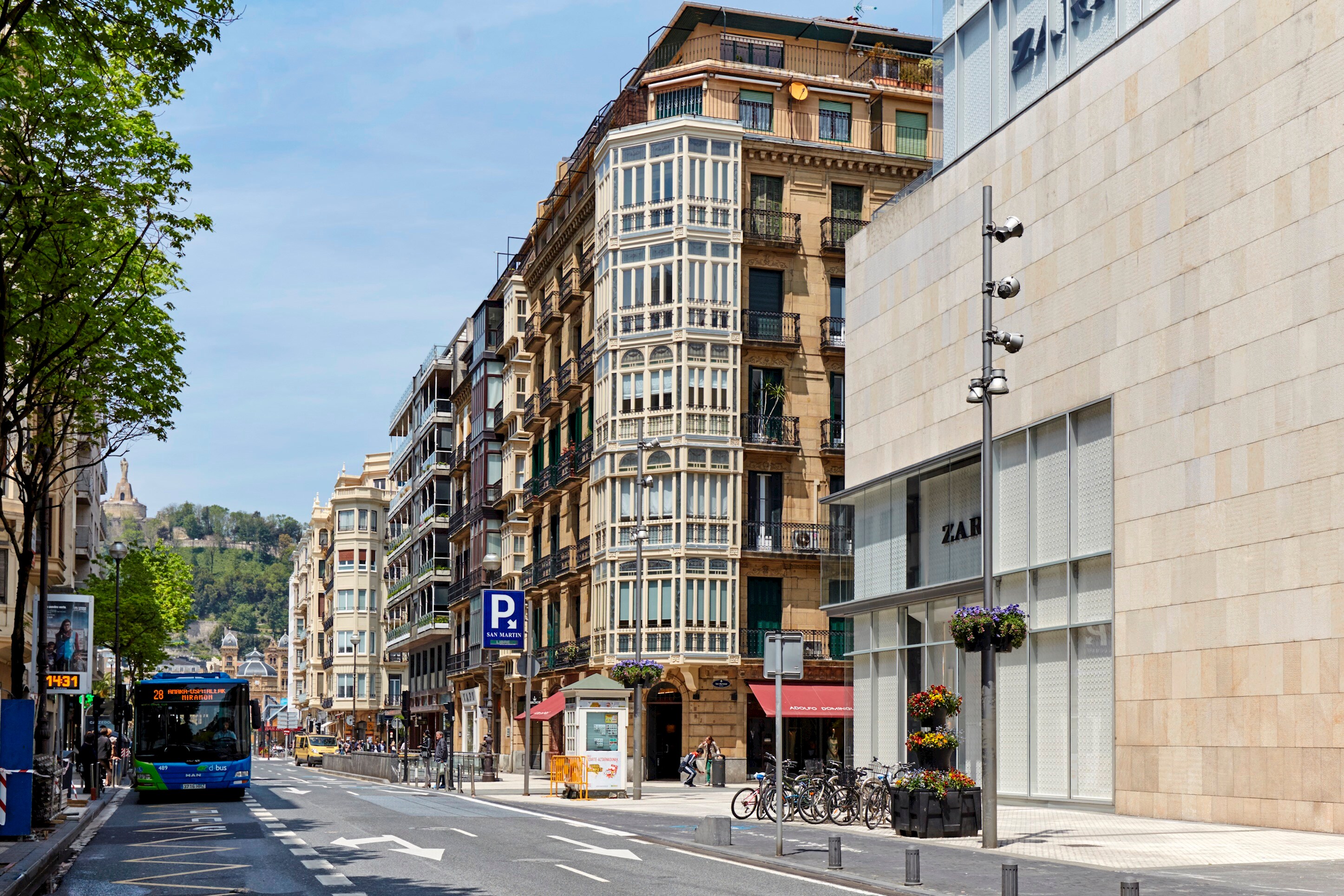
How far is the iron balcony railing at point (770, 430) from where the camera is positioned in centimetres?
5403

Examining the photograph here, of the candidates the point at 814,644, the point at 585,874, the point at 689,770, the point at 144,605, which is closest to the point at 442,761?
the point at 689,770

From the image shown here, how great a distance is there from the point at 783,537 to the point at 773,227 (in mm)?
10921

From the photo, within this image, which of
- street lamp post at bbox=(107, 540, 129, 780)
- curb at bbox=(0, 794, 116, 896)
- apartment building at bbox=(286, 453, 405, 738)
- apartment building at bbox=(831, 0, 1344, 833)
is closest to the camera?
curb at bbox=(0, 794, 116, 896)

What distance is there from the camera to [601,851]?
73.7 feet

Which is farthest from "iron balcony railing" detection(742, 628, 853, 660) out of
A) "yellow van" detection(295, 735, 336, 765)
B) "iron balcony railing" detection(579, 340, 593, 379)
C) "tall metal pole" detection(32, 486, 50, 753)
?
"yellow van" detection(295, 735, 336, 765)

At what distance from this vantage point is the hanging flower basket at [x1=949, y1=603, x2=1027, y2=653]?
2245 centimetres

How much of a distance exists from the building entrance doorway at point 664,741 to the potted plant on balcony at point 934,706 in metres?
29.6

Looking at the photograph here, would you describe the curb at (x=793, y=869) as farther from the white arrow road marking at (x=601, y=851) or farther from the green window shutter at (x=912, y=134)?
the green window shutter at (x=912, y=134)

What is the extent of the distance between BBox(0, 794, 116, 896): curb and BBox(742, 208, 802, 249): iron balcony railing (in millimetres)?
33463

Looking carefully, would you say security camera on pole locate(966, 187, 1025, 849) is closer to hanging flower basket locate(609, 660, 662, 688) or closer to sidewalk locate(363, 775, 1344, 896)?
sidewalk locate(363, 775, 1344, 896)

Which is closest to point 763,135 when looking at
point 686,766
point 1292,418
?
point 686,766

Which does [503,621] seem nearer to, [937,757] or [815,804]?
[815,804]

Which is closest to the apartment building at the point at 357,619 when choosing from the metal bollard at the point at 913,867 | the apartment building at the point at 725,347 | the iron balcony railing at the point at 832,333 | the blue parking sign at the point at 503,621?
the apartment building at the point at 725,347

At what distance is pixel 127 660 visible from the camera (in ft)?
291
